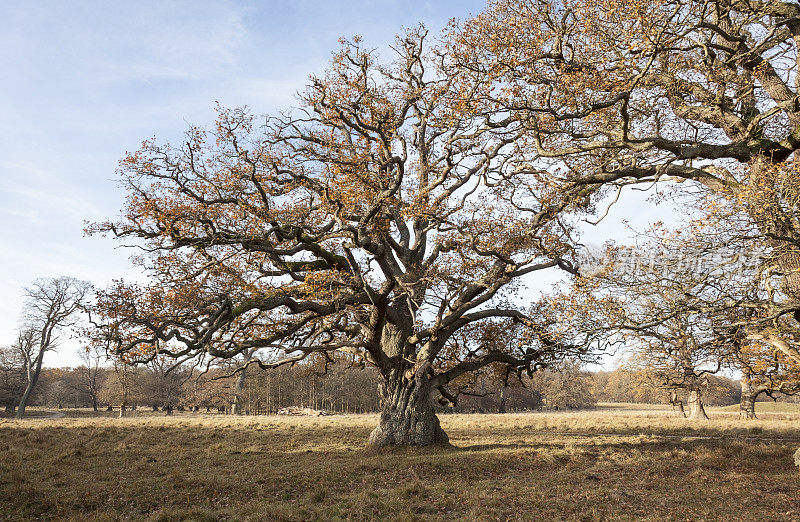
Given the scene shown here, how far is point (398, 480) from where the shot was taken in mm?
11328

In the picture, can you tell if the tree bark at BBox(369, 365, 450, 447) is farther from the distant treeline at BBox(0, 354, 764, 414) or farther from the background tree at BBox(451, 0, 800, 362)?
the distant treeline at BBox(0, 354, 764, 414)

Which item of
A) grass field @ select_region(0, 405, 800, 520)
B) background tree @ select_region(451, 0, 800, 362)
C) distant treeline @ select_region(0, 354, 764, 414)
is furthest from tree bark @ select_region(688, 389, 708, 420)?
background tree @ select_region(451, 0, 800, 362)

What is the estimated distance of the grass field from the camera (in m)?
8.45

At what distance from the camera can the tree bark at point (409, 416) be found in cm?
1655

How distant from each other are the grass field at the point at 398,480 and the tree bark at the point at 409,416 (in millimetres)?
700

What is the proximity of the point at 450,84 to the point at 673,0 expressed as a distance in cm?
802

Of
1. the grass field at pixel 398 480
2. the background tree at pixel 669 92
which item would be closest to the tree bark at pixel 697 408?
the grass field at pixel 398 480

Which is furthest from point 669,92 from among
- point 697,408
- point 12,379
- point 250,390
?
point 12,379

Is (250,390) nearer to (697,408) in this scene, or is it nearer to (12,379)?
(12,379)

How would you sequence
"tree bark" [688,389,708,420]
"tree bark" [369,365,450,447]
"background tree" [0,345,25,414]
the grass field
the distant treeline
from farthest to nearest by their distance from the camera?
1. the distant treeline
2. "background tree" [0,345,25,414]
3. "tree bark" [688,389,708,420]
4. "tree bark" [369,365,450,447]
5. the grass field

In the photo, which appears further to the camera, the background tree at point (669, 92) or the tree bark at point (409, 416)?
the tree bark at point (409, 416)

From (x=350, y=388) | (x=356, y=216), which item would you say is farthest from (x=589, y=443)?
(x=350, y=388)

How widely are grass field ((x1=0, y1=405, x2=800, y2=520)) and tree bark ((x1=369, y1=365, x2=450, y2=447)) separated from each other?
700 millimetres

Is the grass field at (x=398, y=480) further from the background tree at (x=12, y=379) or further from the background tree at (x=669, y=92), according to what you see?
the background tree at (x=12, y=379)
